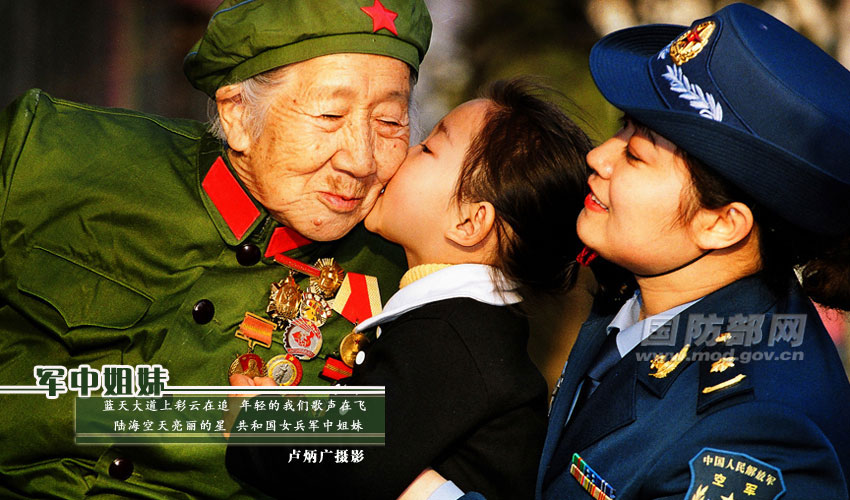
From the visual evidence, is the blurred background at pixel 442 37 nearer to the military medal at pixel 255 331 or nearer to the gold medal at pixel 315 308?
the gold medal at pixel 315 308

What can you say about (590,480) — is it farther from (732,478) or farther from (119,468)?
(119,468)

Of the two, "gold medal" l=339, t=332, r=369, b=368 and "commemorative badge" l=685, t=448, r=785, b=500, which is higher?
"commemorative badge" l=685, t=448, r=785, b=500

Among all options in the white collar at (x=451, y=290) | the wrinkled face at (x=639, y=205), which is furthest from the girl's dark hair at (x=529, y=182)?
the wrinkled face at (x=639, y=205)

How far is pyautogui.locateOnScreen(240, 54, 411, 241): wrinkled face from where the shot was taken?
272 cm

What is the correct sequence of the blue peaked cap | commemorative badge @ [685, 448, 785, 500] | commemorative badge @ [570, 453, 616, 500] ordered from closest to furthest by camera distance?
1. commemorative badge @ [685, 448, 785, 500]
2. the blue peaked cap
3. commemorative badge @ [570, 453, 616, 500]

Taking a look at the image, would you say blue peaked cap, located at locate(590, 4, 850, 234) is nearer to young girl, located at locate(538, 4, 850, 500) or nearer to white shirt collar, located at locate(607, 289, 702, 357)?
young girl, located at locate(538, 4, 850, 500)

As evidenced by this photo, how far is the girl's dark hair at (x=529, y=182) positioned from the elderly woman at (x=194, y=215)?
0.30 metres

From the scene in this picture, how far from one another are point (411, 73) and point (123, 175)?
98 cm

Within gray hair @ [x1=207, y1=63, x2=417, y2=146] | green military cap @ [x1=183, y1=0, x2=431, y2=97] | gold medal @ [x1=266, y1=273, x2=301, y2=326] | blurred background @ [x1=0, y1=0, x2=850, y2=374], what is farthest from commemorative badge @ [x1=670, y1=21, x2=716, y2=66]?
blurred background @ [x1=0, y1=0, x2=850, y2=374]

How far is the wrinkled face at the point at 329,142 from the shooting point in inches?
107

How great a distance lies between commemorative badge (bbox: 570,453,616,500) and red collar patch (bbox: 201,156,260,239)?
125cm

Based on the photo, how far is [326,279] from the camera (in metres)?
2.98

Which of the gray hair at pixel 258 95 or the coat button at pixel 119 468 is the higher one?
the gray hair at pixel 258 95

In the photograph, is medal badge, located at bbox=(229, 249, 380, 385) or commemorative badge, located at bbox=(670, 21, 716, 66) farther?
medal badge, located at bbox=(229, 249, 380, 385)
